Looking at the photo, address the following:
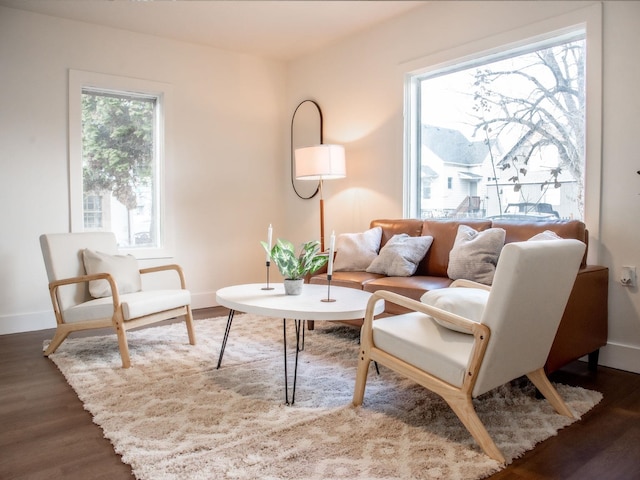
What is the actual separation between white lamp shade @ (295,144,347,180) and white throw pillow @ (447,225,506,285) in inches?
60.1

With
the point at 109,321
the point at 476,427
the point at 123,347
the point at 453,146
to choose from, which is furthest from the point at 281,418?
the point at 453,146

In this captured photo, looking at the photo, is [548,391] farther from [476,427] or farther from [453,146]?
[453,146]

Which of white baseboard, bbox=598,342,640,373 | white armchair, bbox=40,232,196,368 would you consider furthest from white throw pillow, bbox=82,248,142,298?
white baseboard, bbox=598,342,640,373

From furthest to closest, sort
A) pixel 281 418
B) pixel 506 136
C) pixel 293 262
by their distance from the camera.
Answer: pixel 506 136 < pixel 293 262 < pixel 281 418

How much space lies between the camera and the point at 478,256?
301cm

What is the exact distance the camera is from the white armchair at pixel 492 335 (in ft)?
5.80

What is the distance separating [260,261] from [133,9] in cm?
275

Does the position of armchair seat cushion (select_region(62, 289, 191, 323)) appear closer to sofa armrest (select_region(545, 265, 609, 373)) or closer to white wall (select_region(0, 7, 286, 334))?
→ white wall (select_region(0, 7, 286, 334))

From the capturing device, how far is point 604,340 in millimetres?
2871

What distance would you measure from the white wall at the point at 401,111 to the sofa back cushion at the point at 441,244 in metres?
0.68

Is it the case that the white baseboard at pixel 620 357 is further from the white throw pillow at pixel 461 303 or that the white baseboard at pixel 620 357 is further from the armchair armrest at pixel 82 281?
the armchair armrest at pixel 82 281

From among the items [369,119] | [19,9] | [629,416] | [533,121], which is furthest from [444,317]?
[19,9]

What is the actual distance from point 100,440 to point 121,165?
314cm

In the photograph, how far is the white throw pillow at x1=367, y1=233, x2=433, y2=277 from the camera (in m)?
3.45
